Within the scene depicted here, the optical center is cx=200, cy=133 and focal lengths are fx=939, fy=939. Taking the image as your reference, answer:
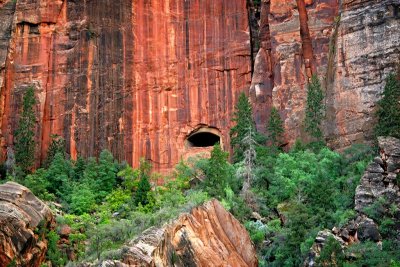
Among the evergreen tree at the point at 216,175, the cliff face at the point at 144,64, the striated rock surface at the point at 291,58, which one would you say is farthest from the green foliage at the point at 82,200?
the striated rock surface at the point at 291,58

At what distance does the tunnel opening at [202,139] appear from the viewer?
67.1 meters

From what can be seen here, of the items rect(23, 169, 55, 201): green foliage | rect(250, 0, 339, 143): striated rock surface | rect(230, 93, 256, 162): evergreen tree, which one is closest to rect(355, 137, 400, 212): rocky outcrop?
rect(250, 0, 339, 143): striated rock surface

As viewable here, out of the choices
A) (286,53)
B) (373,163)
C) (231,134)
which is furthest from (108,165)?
(373,163)

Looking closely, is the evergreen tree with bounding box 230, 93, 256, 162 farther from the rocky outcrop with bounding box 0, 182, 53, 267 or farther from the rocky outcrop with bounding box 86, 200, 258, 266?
the rocky outcrop with bounding box 0, 182, 53, 267

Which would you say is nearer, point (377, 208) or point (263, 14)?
point (377, 208)

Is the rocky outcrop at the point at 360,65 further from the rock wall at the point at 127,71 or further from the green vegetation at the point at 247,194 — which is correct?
the rock wall at the point at 127,71

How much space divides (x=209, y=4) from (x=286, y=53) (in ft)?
26.3

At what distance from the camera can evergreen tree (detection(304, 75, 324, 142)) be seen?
193ft

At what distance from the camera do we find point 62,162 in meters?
61.0

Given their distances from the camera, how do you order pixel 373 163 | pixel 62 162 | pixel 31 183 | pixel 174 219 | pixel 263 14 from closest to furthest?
1. pixel 174 219
2. pixel 373 163
3. pixel 31 183
4. pixel 62 162
5. pixel 263 14

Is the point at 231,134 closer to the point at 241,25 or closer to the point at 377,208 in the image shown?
the point at 241,25

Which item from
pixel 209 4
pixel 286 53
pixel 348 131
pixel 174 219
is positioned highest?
pixel 209 4

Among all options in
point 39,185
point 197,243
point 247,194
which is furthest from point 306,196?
point 39,185

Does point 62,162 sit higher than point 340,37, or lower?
lower
